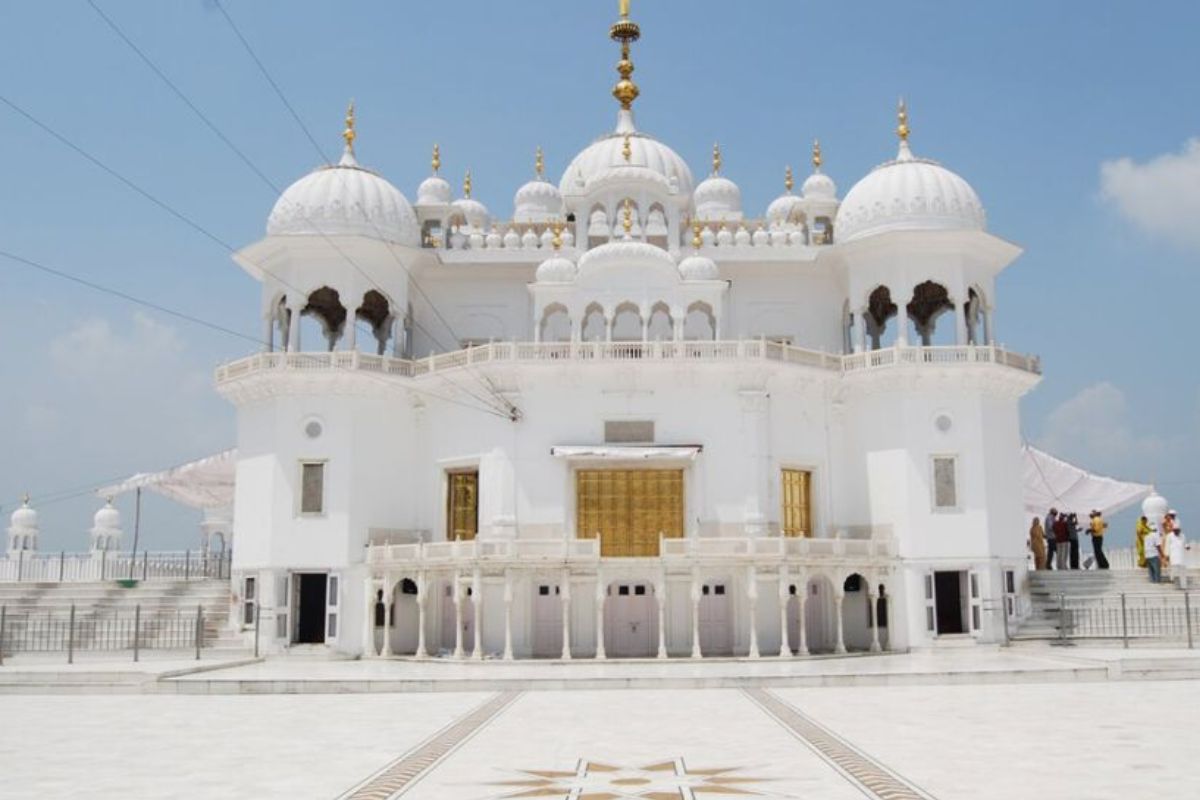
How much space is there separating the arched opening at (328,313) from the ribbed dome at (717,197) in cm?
1304

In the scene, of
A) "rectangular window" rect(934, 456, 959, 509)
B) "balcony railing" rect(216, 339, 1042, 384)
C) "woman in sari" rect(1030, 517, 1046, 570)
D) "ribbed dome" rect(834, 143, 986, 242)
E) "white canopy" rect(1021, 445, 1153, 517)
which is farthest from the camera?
"white canopy" rect(1021, 445, 1153, 517)

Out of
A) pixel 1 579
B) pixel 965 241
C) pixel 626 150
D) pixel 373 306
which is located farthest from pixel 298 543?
pixel 965 241

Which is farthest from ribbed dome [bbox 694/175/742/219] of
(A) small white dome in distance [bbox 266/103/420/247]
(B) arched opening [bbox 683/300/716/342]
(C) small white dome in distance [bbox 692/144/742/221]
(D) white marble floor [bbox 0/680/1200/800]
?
(D) white marble floor [bbox 0/680/1200/800]

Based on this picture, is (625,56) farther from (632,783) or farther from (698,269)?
(632,783)

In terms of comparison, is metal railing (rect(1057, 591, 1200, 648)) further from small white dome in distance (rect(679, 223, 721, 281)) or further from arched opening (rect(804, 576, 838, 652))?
small white dome in distance (rect(679, 223, 721, 281))

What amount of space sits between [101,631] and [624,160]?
2065 cm

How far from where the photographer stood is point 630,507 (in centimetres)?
3216

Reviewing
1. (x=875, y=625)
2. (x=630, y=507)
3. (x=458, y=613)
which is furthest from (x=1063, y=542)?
(x=458, y=613)

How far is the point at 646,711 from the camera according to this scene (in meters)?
17.1

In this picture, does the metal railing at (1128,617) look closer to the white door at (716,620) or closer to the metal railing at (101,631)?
the white door at (716,620)

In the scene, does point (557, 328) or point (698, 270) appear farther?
point (557, 328)

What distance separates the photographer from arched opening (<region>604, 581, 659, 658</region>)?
30625 millimetres

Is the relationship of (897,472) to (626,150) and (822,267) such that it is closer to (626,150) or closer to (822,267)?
(822,267)

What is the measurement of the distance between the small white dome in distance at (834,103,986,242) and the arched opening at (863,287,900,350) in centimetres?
244
